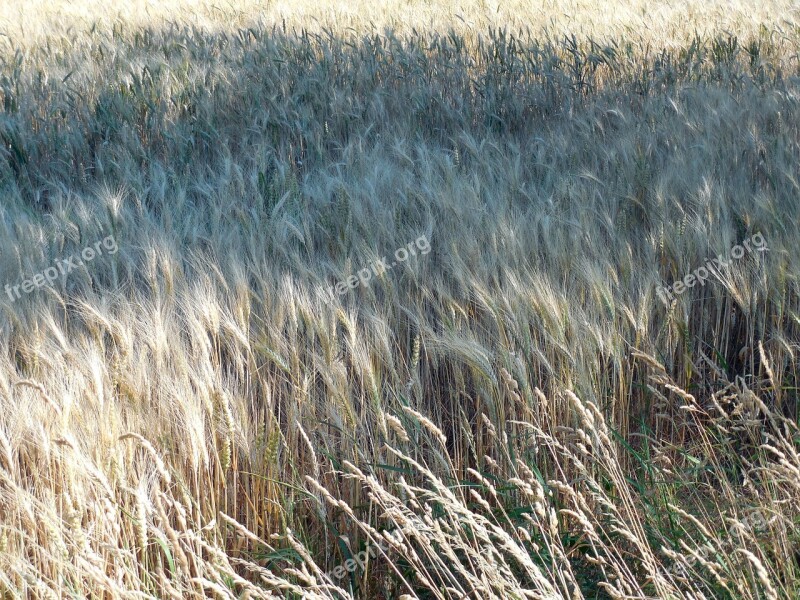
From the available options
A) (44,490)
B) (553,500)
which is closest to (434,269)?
(553,500)

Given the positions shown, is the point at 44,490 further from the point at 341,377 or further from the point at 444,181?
the point at 444,181

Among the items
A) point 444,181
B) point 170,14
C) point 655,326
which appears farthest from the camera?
point 170,14

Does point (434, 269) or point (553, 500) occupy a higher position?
point (434, 269)

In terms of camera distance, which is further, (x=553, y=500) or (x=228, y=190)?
(x=228, y=190)

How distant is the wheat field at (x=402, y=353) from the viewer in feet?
4.50

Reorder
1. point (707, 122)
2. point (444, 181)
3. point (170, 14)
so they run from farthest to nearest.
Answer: point (170, 14) < point (707, 122) < point (444, 181)

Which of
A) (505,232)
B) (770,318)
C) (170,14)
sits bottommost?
(770,318)

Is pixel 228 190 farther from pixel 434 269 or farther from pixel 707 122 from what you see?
pixel 707 122

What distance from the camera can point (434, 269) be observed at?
227 cm

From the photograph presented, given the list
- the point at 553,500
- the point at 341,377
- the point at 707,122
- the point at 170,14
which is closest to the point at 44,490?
the point at 341,377

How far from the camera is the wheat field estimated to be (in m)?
1.37

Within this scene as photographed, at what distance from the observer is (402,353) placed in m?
2.00

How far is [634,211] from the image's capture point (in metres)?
2.65

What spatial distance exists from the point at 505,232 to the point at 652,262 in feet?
1.43
